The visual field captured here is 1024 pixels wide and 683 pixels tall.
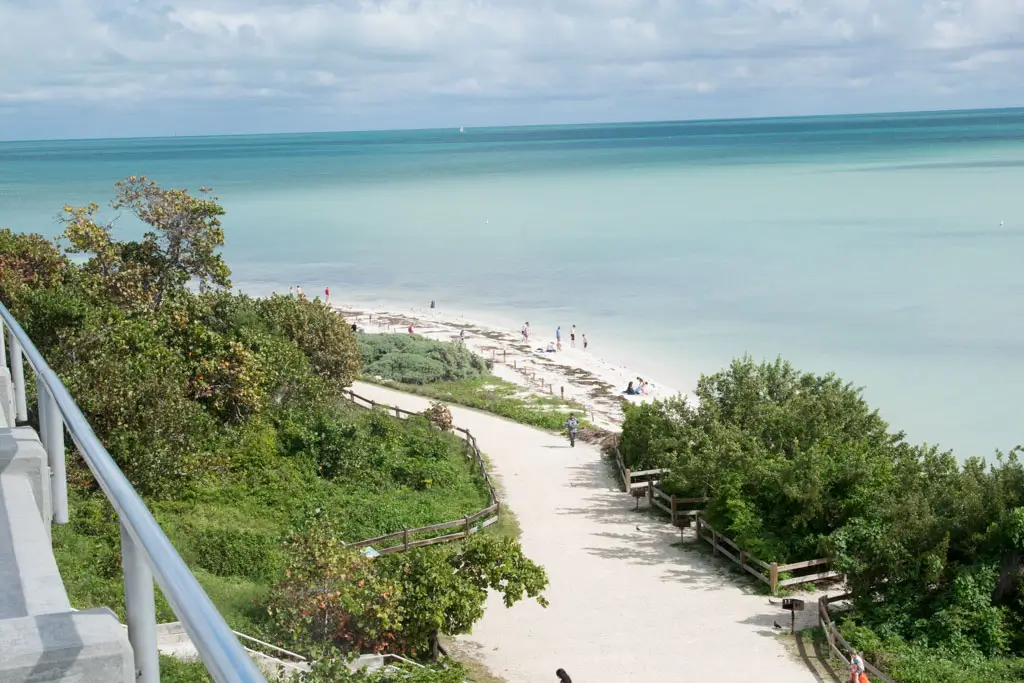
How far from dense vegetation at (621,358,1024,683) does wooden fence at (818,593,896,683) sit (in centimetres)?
29

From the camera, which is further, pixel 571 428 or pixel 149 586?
pixel 571 428

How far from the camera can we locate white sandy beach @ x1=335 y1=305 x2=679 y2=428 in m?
43.0

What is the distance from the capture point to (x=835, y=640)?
18688 millimetres

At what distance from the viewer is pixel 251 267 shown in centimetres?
8175

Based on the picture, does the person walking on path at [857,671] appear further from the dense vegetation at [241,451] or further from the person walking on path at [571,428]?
the person walking on path at [571,428]

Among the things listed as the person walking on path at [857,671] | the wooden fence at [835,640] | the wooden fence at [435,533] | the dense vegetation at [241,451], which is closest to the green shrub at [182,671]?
the dense vegetation at [241,451]

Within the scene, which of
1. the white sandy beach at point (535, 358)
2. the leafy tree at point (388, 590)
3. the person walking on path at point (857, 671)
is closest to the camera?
the leafy tree at point (388, 590)

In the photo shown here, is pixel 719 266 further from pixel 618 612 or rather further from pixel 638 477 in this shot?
pixel 618 612

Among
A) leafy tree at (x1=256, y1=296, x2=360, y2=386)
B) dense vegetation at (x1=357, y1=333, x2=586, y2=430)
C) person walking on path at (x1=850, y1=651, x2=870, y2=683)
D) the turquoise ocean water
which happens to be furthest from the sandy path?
the turquoise ocean water

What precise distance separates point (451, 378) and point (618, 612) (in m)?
24.7

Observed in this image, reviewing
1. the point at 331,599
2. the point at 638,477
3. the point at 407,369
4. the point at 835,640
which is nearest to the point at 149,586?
the point at 331,599

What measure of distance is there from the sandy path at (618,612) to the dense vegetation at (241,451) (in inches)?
46.3

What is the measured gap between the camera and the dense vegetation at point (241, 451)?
52.9ft

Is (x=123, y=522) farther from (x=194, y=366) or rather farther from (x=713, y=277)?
(x=713, y=277)
